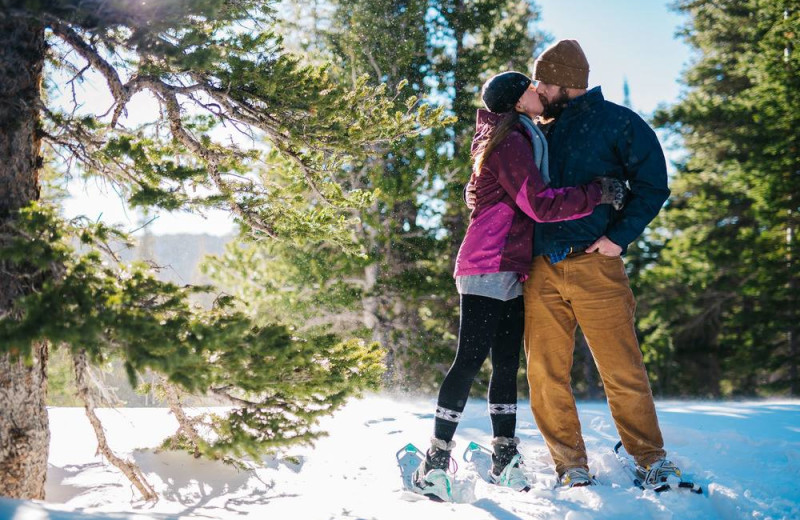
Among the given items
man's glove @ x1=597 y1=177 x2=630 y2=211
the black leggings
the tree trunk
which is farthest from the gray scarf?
the tree trunk

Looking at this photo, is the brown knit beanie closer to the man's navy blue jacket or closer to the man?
the man

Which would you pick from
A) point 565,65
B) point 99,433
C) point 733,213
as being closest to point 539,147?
point 565,65

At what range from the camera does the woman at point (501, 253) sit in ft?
10.2

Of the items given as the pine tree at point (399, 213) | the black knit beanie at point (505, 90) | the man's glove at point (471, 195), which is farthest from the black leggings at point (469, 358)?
the pine tree at point (399, 213)

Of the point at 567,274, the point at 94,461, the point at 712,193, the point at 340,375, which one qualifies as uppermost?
the point at 712,193

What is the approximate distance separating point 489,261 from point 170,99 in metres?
2.41

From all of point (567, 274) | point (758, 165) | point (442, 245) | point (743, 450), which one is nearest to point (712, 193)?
point (758, 165)

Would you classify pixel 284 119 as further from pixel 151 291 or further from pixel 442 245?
pixel 442 245

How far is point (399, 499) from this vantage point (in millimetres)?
3105

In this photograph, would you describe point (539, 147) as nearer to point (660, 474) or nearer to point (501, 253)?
A: point (501, 253)

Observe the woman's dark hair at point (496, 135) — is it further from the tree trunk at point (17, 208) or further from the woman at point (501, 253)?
the tree trunk at point (17, 208)

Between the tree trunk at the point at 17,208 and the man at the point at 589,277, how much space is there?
2.99 m

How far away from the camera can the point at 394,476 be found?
146 inches

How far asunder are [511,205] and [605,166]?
1.96ft
